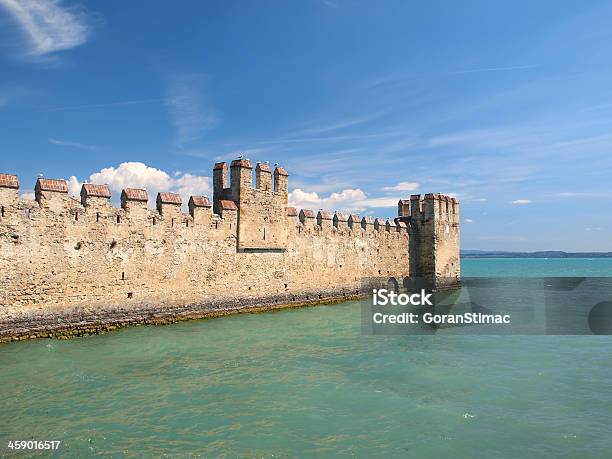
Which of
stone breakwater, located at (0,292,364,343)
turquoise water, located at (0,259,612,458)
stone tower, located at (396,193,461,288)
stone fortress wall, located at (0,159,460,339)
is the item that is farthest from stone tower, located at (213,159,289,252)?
stone tower, located at (396,193,461,288)

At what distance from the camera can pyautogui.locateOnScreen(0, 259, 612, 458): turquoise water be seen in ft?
23.2

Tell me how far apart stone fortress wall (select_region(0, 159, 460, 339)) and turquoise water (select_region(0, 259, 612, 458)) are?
1409mm

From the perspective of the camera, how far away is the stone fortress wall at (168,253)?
1331cm

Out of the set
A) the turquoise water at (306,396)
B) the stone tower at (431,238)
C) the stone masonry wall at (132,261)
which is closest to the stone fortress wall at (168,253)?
the stone masonry wall at (132,261)

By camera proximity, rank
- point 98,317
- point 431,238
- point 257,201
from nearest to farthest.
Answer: point 98,317 → point 257,201 → point 431,238

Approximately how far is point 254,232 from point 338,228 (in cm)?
607

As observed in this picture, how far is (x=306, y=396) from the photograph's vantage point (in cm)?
908

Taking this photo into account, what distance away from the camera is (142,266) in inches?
628

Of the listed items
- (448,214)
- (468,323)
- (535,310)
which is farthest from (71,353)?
(448,214)

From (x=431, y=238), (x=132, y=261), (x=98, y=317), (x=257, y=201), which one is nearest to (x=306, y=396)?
(x=98, y=317)

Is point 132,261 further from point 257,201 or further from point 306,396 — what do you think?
point 306,396

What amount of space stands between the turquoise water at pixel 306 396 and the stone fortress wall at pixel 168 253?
4.62 feet

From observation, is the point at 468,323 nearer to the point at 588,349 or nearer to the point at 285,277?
the point at 588,349

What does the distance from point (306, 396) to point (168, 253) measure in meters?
9.36
